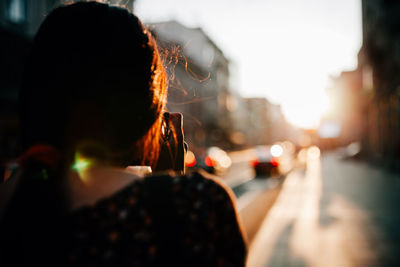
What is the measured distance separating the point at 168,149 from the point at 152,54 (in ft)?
1.62

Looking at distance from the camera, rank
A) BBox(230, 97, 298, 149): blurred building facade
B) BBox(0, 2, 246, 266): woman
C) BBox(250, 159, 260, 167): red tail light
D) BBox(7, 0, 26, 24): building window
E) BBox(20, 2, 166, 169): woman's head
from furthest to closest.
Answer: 1. BBox(230, 97, 298, 149): blurred building facade
2. BBox(250, 159, 260, 167): red tail light
3. BBox(7, 0, 26, 24): building window
4. BBox(20, 2, 166, 169): woman's head
5. BBox(0, 2, 246, 266): woman

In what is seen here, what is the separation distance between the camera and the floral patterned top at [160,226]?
92 cm

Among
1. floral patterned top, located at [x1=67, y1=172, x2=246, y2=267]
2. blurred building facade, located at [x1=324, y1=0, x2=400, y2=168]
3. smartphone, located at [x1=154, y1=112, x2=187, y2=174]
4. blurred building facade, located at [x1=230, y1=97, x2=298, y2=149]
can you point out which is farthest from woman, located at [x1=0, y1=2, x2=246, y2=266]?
blurred building facade, located at [x1=230, y1=97, x2=298, y2=149]

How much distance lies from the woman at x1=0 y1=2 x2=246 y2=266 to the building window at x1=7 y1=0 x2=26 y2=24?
18.3 m

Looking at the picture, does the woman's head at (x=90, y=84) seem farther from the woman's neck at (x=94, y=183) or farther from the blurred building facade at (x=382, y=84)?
the blurred building facade at (x=382, y=84)

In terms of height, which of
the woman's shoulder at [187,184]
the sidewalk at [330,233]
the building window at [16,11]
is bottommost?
the sidewalk at [330,233]

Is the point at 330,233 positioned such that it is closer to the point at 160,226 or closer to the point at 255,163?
the point at 160,226

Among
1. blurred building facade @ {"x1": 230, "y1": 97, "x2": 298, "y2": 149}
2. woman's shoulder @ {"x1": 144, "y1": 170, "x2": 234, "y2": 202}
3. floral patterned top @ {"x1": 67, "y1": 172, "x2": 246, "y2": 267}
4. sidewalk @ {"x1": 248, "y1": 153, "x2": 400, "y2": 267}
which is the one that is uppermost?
woman's shoulder @ {"x1": 144, "y1": 170, "x2": 234, "y2": 202}

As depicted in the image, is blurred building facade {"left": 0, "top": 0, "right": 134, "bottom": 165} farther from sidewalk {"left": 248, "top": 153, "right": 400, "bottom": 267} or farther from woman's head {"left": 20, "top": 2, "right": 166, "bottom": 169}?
woman's head {"left": 20, "top": 2, "right": 166, "bottom": 169}

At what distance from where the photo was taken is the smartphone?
60.3 inches

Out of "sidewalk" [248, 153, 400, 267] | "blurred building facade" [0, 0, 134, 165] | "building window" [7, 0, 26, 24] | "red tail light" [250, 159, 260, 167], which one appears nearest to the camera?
"sidewalk" [248, 153, 400, 267]

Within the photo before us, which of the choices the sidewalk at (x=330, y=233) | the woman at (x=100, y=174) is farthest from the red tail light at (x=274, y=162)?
the woman at (x=100, y=174)

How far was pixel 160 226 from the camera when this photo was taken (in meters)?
0.97

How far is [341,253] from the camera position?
16.2 feet
